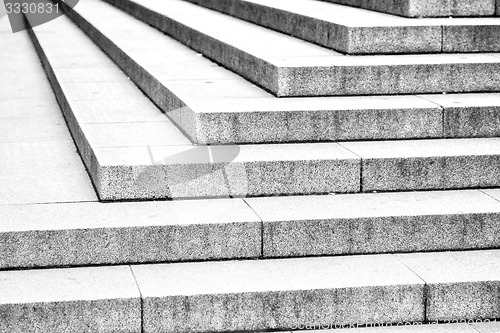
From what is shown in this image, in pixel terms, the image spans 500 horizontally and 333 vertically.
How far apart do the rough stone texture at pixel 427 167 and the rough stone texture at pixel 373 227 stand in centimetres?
28

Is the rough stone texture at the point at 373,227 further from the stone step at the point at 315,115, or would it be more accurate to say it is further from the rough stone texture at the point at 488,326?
the stone step at the point at 315,115

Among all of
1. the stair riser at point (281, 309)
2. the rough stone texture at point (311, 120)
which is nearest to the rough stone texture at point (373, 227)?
the stair riser at point (281, 309)

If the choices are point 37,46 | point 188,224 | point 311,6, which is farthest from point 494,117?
point 37,46

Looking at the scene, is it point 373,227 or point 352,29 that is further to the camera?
point 352,29

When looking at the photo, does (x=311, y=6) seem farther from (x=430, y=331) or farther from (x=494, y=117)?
(x=430, y=331)

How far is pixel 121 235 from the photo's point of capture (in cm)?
515

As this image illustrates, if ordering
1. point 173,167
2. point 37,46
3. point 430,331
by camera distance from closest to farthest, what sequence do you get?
point 430,331, point 173,167, point 37,46

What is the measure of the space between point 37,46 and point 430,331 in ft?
27.0

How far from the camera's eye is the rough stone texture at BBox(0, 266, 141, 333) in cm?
469

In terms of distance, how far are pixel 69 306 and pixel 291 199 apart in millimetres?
1629

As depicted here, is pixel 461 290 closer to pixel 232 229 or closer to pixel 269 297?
pixel 269 297

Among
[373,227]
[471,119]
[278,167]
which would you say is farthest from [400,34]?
[373,227]

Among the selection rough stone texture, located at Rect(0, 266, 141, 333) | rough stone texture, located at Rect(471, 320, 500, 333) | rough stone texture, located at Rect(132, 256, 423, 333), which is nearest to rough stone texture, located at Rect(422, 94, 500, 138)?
rough stone texture, located at Rect(132, 256, 423, 333)

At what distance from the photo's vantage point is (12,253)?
507 cm
